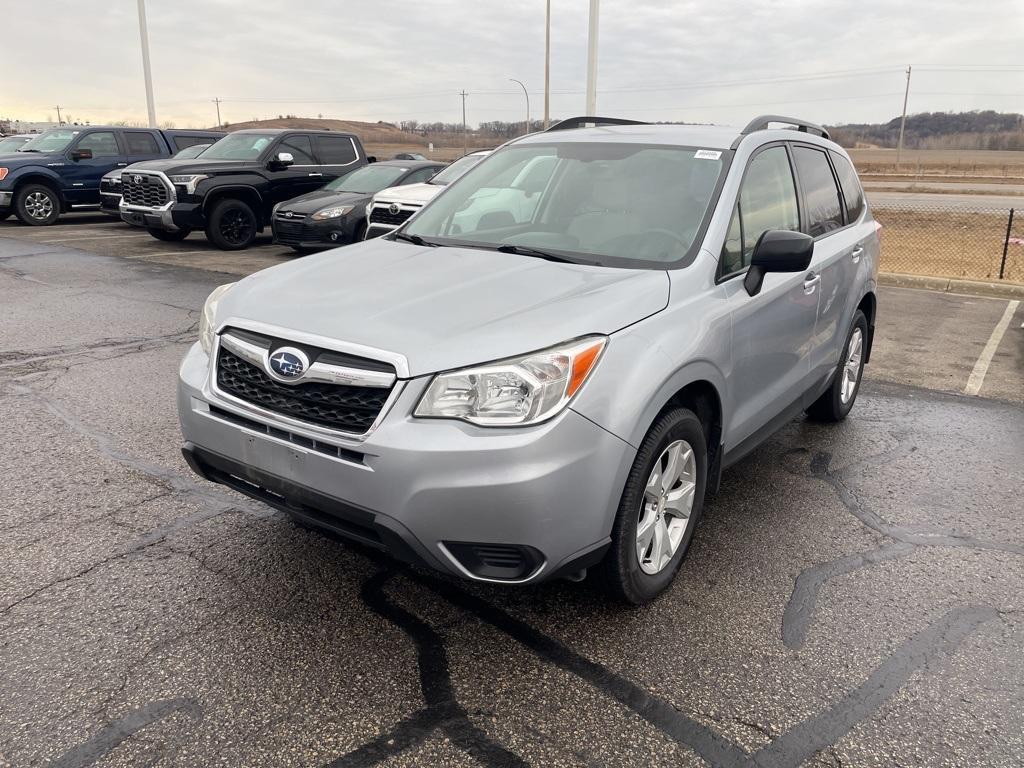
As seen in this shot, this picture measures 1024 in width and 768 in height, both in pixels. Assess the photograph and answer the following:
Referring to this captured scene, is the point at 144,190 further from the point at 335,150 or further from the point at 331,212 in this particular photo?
the point at 331,212

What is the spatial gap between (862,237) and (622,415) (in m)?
3.25

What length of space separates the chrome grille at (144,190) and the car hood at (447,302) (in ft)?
34.5

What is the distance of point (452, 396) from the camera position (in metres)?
2.53

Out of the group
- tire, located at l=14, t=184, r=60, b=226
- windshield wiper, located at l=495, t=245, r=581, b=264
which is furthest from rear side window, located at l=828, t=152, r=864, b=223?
tire, located at l=14, t=184, r=60, b=226

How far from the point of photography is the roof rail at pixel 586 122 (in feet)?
15.4

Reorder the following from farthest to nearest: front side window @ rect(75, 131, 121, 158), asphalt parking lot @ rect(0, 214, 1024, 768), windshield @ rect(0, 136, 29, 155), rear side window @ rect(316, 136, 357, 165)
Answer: windshield @ rect(0, 136, 29, 155), front side window @ rect(75, 131, 121, 158), rear side window @ rect(316, 136, 357, 165), asphalt parking lot @ rect(0, 214, 1024, 768)

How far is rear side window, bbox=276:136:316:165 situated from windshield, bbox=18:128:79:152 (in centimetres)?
587

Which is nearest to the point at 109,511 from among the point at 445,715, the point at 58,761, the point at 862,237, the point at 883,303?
the point at 58,761

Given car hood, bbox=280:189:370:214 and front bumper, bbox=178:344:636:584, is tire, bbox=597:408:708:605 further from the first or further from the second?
car hood, bbox=280:189:370:214

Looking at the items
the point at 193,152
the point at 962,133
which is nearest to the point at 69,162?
the point at 193,152

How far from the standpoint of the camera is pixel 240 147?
13969 millimetres

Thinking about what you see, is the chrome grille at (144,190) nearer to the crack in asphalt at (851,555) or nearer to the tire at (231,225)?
the tire at (231,225)

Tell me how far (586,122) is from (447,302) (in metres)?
2.42

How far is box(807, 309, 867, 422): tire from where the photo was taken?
16.8ft
